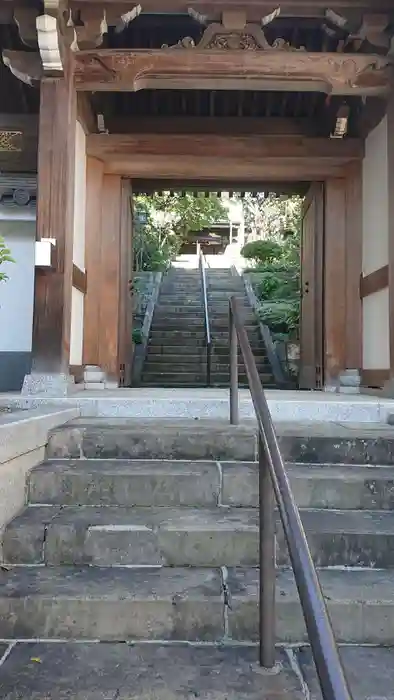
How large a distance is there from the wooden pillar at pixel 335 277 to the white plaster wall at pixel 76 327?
2.56m

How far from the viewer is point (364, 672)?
1633mm


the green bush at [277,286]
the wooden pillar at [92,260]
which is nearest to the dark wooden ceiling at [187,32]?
the wooden pillar at [92,260]

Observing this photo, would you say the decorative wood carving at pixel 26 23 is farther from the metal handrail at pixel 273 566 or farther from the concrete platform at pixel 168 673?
the concrete platform at pixel 168 673

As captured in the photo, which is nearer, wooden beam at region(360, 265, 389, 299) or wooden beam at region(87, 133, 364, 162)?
wooden beam at region(360, 265, 389, 299)

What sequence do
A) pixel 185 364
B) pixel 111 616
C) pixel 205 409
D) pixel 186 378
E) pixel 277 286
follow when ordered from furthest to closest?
pixel 277 286, pixel 185 364, pixel 186 378, pixel 205 409, pixel 111 616

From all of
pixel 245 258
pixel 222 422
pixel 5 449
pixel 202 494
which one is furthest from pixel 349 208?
pixel 245 258

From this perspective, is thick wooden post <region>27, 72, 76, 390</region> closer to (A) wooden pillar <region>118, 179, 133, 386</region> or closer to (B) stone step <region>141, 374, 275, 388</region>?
(A) wooden pillar <region>118, 179, 133, 386</region>

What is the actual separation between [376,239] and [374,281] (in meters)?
0.41

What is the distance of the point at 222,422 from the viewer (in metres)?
3.30

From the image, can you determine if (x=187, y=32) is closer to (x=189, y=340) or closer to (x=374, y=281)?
(x=374, y=281)

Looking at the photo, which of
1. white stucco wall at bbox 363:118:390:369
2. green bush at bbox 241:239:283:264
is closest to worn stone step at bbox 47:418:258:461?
white stucco wall at bbox 363:118:390:369

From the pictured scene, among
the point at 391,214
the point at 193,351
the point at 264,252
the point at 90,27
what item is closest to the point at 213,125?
the point at 90,27

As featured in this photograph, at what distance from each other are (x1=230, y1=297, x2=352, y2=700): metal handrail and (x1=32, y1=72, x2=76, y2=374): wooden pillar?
2.34 m

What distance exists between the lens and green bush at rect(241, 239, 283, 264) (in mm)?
18188
